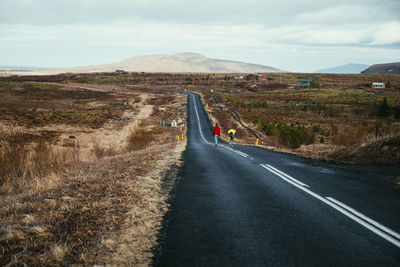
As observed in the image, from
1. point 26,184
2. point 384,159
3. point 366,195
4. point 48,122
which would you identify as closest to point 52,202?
point 26,184

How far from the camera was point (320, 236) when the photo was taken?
13.2 ft

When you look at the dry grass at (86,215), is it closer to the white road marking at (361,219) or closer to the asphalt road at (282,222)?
the asphalt road at (282,222)

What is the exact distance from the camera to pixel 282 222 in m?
4.60

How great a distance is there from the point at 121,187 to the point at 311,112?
59.8m

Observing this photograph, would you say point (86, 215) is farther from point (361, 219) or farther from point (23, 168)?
point (23, 168)

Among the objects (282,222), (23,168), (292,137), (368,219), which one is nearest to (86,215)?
(282,222)

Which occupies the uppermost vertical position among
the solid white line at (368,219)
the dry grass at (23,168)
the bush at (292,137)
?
the solid white line at (368,219)

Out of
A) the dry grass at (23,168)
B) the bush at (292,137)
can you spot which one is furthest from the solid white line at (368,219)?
the bush at (292,137)

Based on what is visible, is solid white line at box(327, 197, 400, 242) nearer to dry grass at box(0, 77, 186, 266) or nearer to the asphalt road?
the asphalt road

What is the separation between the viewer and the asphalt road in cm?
343

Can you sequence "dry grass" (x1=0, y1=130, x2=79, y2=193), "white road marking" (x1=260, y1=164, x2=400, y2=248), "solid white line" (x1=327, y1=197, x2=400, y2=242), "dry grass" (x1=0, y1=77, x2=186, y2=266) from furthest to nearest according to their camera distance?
"dry grass" (x1=0, y1=130, x2=79, y2=193) < "solid white line" (x1=327, y1=197, x2=400, y2=242) < "white road marking" (x1=260, y1=164, x2=400, y2=248) < "dry grass" (x1=0, y1=77, x2=186, y2=266)

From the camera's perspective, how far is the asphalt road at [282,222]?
343 cm

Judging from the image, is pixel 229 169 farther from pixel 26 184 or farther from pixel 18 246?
pixel 18 246

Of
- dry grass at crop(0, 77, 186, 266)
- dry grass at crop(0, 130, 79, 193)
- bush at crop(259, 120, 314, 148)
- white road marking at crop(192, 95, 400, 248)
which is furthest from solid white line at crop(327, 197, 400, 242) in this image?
bush at crop(259, 120, 314, 148)
